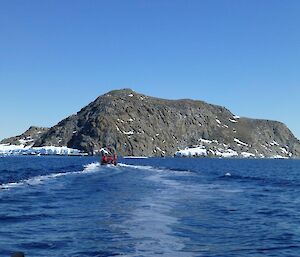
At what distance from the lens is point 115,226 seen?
1037 inches

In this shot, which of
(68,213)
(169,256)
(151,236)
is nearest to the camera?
(169,256)

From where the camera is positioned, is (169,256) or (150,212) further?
(150,212)

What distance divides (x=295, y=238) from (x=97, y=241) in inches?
398

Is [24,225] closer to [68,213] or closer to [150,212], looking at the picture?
[68,213]

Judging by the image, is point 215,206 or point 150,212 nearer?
point 150,212

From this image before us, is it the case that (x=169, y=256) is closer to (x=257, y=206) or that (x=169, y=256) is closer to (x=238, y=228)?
(x=238, y=228)

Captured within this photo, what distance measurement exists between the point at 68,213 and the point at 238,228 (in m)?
11.3

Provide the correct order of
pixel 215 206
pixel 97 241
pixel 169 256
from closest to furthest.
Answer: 1. pixel 169 256
2. pixel 97 241
3. pixel 215 206

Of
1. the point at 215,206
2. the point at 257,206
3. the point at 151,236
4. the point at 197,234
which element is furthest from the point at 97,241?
the point at 257,206

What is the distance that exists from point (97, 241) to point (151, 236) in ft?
9.67

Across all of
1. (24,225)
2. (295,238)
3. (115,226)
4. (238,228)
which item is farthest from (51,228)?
(295,238)

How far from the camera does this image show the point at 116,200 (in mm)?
40219

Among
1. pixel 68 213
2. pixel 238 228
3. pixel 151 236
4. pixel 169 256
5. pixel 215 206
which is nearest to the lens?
pixel 169 256

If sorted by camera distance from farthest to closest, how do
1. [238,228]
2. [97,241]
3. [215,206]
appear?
[215,206] → [238,228] → [97,241]
